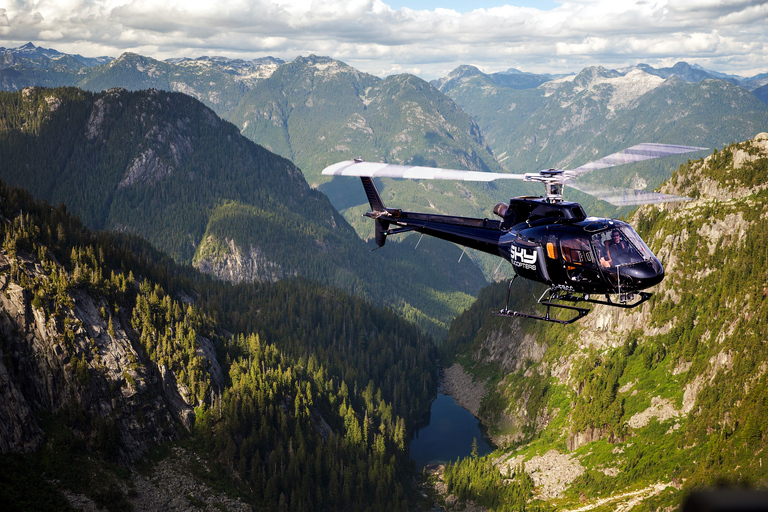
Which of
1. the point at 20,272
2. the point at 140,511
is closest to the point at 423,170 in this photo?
the point at 140,511

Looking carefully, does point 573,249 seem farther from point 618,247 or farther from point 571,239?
point 618,247

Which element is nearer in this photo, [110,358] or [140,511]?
[140,511]

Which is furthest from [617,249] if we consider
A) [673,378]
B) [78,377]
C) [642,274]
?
[78,377]

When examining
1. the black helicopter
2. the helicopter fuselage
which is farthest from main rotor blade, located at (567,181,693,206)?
the helicopter fuselage

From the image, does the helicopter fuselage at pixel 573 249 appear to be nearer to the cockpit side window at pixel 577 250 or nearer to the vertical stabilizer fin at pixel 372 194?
the cockpit side window at pixel 577 250

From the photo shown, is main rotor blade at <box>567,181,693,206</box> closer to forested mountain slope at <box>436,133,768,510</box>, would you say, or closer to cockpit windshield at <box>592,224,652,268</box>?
cockpit windshield at <box>592,224,652,268</box>

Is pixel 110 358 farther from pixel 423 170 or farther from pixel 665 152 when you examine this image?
pixel 665 152
